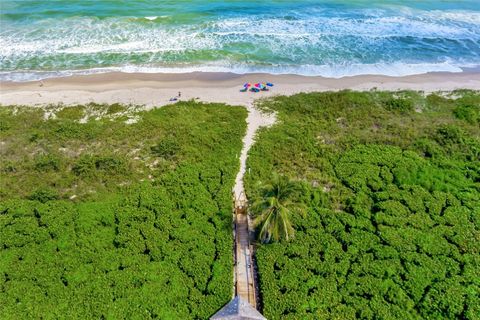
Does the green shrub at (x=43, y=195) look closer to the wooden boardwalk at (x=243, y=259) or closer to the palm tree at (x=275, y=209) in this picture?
the wooden boardwalk at (x=243, y=259)

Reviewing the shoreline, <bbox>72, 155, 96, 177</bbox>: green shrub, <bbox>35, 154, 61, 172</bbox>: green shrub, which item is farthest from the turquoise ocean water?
<bbox>72, 155, 96, 177</bbox>: green shrub

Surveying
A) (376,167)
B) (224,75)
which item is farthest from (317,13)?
(376,167)

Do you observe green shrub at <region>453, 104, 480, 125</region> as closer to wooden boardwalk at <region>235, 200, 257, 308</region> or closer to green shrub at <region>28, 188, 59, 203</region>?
wooden boardwalk at <region>235, 200, 257, 308</region>

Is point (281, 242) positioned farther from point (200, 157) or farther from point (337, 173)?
point (200, 157)

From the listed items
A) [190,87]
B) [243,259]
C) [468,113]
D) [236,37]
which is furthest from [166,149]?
[468,113]

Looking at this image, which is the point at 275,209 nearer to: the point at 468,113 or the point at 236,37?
the point at 468,113

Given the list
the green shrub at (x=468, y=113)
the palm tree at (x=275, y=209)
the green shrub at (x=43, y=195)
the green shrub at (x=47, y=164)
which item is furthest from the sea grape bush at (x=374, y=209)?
the green shrub at (x=47, y=164)
